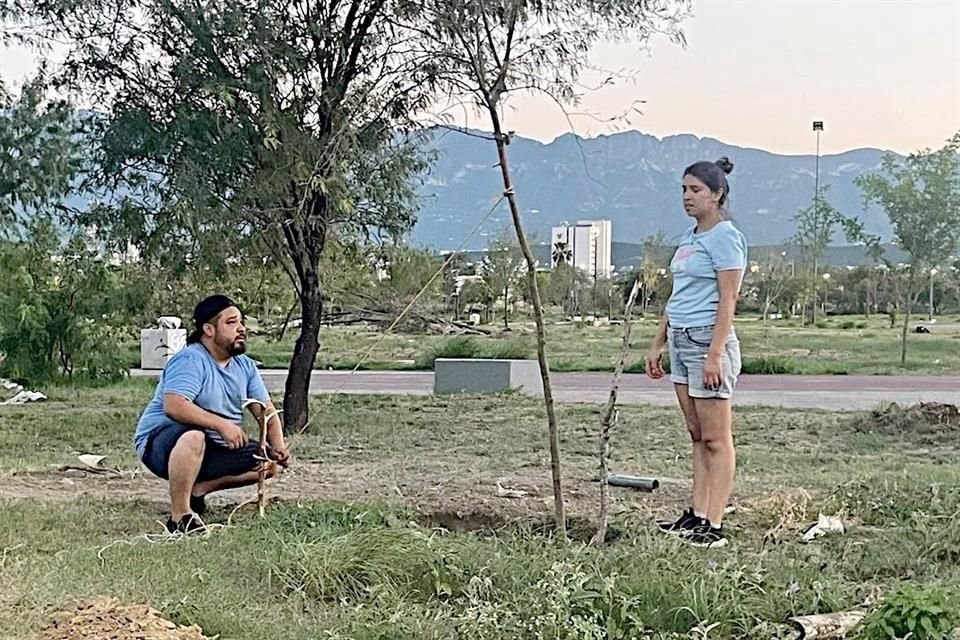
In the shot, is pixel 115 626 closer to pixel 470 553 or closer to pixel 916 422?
pixel 470 553

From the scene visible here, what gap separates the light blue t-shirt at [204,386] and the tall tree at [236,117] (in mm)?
3316

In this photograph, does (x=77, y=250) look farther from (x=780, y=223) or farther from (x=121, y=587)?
(x=780, y=223)

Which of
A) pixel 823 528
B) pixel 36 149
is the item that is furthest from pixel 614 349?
pixel 823 528

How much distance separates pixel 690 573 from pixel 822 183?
32154 millimetres

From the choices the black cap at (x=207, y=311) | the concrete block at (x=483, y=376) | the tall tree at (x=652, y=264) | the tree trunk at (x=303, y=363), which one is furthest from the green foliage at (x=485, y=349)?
the black cap at (x=207, y=311)

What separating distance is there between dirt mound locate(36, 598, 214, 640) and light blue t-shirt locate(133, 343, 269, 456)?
1790mm

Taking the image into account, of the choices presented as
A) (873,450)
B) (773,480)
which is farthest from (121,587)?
(873,450)

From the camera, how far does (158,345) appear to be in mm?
22750

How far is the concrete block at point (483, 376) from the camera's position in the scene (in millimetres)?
15250

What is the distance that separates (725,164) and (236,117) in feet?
17.0

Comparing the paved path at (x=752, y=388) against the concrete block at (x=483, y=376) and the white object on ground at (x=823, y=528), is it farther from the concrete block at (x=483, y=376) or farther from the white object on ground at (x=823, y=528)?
the white object on ground at (x=823, y=528)

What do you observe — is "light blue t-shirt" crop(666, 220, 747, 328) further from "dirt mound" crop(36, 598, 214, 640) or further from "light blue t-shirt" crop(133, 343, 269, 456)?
"dirt mound" crop(36, 598, 214, 640)

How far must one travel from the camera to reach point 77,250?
14961 millimetres

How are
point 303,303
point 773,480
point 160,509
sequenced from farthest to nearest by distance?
point 303,303 < point 773,480 < point 160,509
